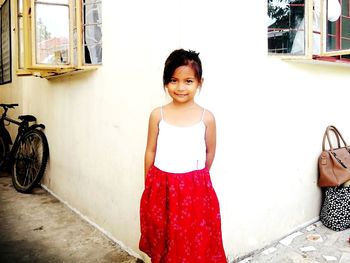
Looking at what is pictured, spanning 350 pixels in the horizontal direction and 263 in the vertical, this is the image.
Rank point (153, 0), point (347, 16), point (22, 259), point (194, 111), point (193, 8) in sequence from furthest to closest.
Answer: point (347, 16) → point (22, 259) → point (153, 0) → point (193, 8) → point (194, 111)

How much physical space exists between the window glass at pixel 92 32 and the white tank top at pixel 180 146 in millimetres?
1454

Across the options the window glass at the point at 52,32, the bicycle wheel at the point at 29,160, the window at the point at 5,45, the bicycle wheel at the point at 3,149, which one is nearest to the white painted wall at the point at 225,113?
the window glass at the point at 52,32

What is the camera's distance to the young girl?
1859 mm

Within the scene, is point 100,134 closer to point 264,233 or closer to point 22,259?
point 22,259

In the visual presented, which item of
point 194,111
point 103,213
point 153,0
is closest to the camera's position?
point 194,111

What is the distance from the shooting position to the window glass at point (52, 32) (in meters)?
3.27

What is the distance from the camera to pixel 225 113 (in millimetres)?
2359

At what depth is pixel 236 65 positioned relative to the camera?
7.83 feet

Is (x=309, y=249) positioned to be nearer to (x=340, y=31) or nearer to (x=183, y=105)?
(x=183, y=105)

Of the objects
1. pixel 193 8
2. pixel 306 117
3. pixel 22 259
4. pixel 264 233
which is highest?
pixel 193 8

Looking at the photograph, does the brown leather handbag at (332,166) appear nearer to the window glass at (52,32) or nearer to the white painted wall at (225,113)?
the white painted wall at (225,113)

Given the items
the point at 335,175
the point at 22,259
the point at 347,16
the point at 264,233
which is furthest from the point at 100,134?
the point at 347,16

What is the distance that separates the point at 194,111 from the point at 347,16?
279cm

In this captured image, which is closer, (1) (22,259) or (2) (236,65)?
(2) (236,65)
